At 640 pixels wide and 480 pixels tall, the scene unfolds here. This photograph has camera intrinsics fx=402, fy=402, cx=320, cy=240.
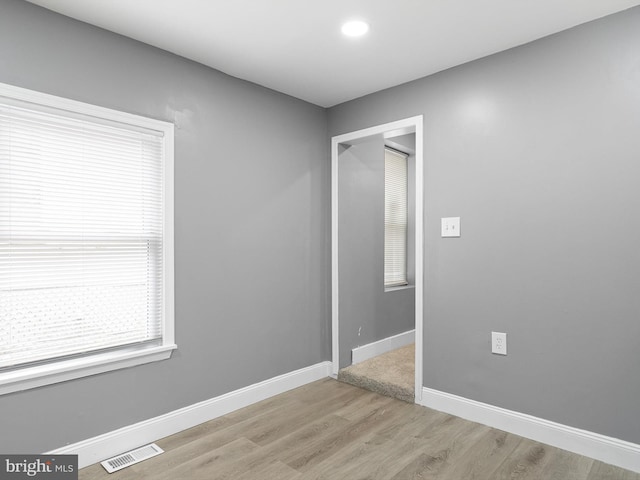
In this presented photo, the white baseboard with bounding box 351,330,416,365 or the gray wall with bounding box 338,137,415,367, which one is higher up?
the gray wall with bounding box 338,137,415,367

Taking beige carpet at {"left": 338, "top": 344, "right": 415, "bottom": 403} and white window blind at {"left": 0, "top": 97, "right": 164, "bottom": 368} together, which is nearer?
white window blind at {"left": 0, "top": 97, "right": 164, "bottom": 368}

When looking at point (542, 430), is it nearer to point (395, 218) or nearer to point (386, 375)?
point (386, 375)

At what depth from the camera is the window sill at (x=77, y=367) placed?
→ 199 cm

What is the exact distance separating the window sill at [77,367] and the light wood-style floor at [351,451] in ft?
1.69

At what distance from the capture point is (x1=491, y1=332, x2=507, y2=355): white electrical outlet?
261 cm

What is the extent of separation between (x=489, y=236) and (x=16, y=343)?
110 inches

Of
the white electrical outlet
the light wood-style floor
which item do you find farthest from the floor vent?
the white electrical outlet

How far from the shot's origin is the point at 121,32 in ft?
7.73

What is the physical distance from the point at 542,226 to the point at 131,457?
2776mm

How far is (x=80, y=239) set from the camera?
224 centimetres

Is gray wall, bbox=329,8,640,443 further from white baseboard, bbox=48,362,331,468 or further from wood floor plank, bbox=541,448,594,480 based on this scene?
white baseboard, bbox=48,362,331,468

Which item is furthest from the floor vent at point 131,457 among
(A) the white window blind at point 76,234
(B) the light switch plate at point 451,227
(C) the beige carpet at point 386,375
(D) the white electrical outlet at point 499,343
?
(B) the light switch plate at point 451,227

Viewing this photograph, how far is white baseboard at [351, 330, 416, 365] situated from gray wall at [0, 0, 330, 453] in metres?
0.36

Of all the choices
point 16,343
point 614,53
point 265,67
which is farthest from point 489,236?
point 16,343
